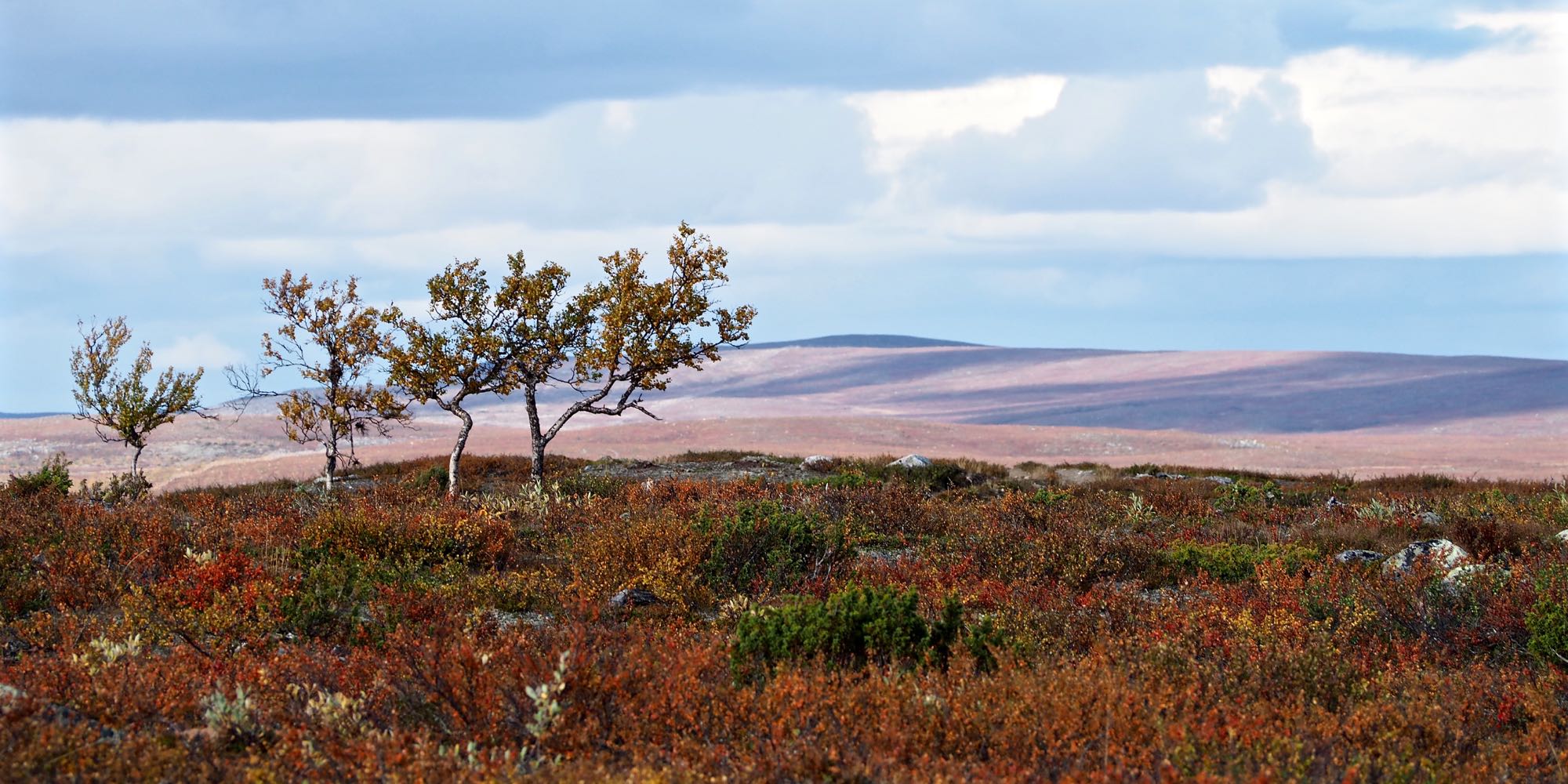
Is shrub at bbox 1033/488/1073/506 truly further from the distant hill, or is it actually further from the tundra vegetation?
the distant hill

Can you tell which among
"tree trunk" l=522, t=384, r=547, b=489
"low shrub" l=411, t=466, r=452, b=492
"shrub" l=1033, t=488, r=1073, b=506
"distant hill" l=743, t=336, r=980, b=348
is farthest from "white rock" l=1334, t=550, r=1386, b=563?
"distant hill" l=743, t=336, r=980, b=348

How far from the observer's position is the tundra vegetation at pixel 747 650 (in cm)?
512

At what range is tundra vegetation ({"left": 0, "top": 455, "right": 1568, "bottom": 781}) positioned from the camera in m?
5.12

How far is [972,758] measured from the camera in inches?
198

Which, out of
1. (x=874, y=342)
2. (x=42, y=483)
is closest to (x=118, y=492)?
(x=42, y=483)

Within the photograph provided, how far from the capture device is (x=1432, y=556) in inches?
478

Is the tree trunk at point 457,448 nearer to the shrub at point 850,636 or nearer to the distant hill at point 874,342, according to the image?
the shrub at point 850,636

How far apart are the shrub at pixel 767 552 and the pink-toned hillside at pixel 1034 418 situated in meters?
32.9

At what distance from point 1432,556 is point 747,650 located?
28.5ft

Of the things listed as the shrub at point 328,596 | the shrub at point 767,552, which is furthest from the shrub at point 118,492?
the shrub at point 767,552

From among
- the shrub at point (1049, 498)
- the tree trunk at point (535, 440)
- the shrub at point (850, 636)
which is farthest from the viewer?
the tree trunk at point (535, 440)

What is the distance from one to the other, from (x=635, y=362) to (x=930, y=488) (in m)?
6.80

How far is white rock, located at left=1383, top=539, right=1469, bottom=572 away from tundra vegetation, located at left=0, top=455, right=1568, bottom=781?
38cm

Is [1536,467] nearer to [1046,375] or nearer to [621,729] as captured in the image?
[621,729]
